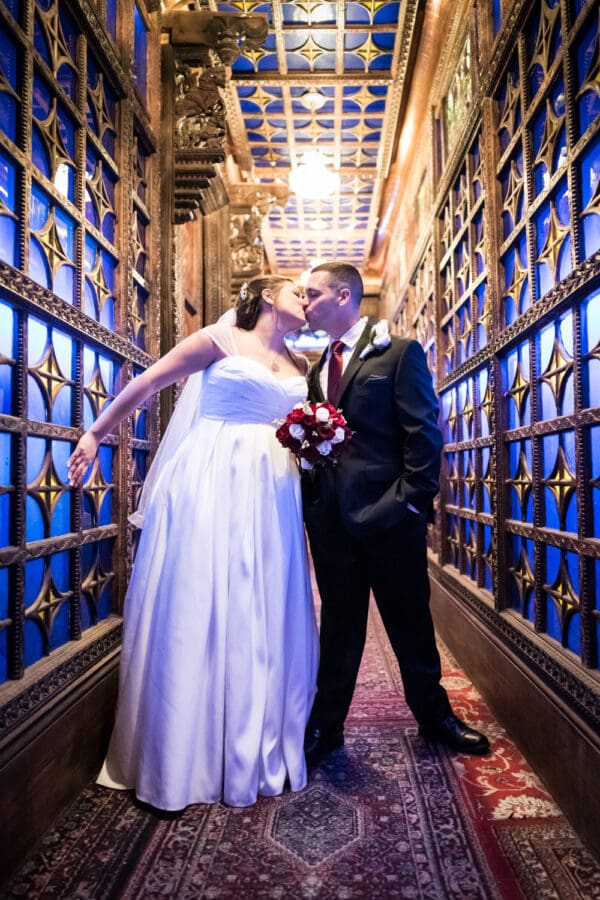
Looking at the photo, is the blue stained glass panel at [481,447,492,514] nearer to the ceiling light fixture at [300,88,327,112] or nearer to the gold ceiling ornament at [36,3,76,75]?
the gold ceiling ornament at [36,3,76,75]

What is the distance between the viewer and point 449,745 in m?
2.50

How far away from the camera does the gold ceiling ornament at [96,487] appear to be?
94.8 inches

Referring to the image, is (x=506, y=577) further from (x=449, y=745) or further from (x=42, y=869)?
(x=42, y=869)

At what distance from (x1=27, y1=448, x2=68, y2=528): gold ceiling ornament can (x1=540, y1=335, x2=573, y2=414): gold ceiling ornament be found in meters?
1.84

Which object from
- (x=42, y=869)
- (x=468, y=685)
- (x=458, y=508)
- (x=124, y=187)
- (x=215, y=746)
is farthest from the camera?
(x=458, y=508)

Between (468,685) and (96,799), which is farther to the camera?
(468,685)

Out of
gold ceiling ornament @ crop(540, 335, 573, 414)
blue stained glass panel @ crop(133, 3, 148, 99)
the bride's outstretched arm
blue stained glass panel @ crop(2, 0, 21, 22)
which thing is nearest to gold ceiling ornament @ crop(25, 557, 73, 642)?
the bride's outstretched arm

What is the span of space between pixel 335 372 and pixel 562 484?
3.24ft

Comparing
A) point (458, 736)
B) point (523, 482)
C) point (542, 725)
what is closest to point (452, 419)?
point (523, 482)

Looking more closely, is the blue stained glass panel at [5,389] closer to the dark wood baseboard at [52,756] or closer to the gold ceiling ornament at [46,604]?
the gold ceiling ornament at [46,604]

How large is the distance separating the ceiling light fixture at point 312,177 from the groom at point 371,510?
176 inches

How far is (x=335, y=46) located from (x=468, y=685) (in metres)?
5.13

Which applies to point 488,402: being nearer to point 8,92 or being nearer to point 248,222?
point 8,92

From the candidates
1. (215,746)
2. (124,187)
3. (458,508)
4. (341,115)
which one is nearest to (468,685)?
(458,508)
